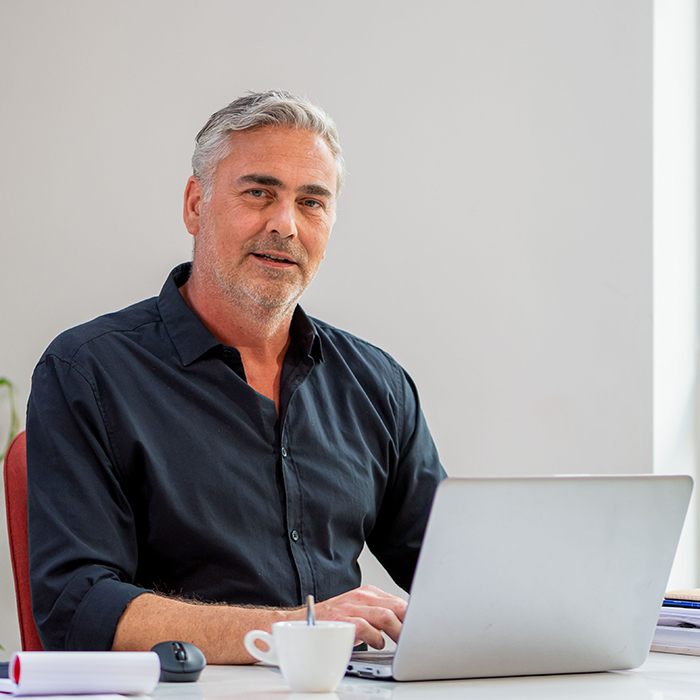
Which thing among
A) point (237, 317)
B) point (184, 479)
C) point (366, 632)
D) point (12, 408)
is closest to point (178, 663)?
point (366, 632)

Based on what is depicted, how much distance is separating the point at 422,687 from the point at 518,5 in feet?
6.02

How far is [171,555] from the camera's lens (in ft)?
4.28

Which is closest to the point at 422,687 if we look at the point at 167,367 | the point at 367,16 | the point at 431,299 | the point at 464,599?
the point at 464,599

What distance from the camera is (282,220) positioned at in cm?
151

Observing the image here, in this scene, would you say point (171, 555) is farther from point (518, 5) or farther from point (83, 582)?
point (518, 5)

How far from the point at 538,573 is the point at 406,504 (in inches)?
28.8

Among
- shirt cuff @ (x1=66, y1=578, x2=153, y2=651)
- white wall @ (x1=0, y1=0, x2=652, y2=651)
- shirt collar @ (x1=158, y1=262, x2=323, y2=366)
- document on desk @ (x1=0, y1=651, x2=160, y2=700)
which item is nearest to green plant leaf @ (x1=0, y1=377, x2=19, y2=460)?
white wall @ (x1=0, y1=0, x2=652, y2=651)

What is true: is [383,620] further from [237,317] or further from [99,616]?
[237,317]

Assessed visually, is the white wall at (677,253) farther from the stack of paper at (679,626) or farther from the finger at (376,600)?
the finger at (376,600)

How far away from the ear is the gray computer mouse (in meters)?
0.89

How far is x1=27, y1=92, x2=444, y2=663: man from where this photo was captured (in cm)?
115

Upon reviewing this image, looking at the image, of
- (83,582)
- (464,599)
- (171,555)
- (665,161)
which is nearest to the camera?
(464,599)

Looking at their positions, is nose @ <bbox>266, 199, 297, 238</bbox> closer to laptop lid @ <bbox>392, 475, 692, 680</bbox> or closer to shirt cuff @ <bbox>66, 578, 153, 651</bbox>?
shirt cuff @ <bbox>66, 578, 153, 651</bbox>

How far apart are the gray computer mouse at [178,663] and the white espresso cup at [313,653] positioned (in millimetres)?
104
